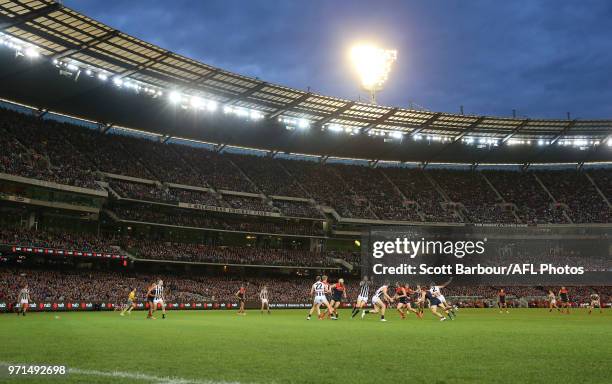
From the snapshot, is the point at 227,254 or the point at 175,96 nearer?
the point at 175,96

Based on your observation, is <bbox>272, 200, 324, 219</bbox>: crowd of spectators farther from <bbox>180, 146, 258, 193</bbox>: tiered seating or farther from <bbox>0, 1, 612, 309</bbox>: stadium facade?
<bbox>180, 146, 258, 193</bbox>: tiered seating

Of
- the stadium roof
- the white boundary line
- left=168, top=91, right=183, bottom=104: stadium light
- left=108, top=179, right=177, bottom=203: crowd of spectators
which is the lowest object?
the white boundary line

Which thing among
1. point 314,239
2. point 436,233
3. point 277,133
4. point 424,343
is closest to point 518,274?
point 436,233

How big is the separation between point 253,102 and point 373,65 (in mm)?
19511

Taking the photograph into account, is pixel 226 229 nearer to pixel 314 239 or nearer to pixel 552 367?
pixel 314 239

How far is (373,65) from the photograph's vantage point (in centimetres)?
7506

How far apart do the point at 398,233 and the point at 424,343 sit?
3248 cm

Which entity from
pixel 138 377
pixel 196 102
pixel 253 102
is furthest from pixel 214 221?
pixel 138 377

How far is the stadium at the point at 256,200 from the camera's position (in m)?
39.1

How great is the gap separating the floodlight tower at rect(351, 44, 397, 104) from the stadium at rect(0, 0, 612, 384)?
6685 mm

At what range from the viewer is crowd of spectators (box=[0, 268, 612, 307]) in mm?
44125

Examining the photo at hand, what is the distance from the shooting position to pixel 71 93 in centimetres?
5622

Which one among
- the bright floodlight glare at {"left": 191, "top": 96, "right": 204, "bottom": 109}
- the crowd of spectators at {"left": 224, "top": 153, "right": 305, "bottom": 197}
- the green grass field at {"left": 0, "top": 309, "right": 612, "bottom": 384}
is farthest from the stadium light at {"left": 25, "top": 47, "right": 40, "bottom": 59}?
the green grass field at {"left": 0, "top": 309, "right": 612, "bottom": 384}

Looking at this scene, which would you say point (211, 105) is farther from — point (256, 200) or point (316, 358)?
point (316, 358)
